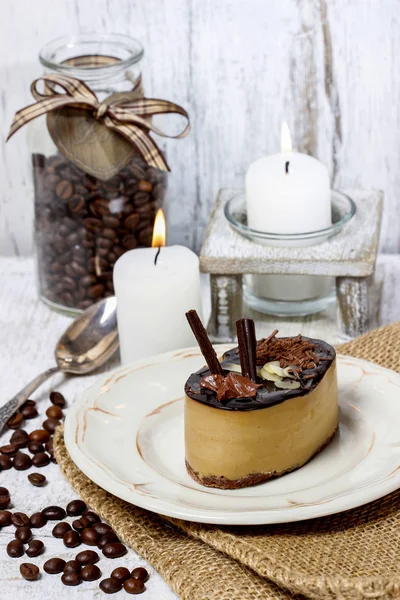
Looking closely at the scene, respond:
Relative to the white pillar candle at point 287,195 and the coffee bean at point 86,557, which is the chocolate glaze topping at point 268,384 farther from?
the white pillar candle at point 287,195

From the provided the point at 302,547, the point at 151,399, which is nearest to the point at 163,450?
the point at 151,399

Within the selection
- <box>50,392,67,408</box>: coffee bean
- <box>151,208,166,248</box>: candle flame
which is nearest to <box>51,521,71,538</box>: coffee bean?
<box>50,392,67,408</box>: coffee bean

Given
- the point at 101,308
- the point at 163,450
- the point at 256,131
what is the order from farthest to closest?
the point at 256,131, the point at 101,308, the point at 163,450

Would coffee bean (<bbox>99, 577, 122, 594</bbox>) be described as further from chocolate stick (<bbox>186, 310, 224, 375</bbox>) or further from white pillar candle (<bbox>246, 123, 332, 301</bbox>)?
white pillar candle (<bbox>246, 123, 332, 301</bbox>)

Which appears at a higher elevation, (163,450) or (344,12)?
(344,12)

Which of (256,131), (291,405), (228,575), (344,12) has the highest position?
(344,12)

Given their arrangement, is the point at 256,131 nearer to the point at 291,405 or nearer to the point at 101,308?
the point at 101,308

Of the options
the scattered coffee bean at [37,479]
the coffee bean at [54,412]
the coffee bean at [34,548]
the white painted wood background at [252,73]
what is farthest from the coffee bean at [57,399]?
the white painted wood background at [252,73]
